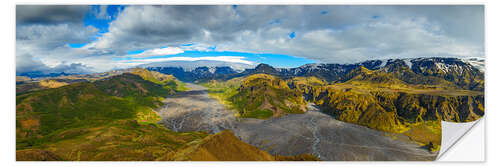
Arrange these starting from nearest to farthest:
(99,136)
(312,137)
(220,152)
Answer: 1. (220,152)
2. (99,136)
3. (312,137)

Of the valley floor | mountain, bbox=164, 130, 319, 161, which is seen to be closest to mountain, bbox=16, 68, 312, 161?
mountain, bbox=164, 130, 319, 161

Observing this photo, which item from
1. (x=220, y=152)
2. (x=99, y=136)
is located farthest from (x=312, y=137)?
(x=99, y=136)

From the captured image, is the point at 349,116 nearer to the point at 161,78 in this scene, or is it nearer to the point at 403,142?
the point at 403,142

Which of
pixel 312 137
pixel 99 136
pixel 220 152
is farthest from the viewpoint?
pixel 312 137

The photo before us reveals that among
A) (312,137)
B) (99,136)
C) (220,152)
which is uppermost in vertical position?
(220,152)

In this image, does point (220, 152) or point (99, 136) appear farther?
point (99, 136)

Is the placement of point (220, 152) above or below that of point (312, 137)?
above

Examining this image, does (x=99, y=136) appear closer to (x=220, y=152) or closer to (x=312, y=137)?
(x=220, y=152)
